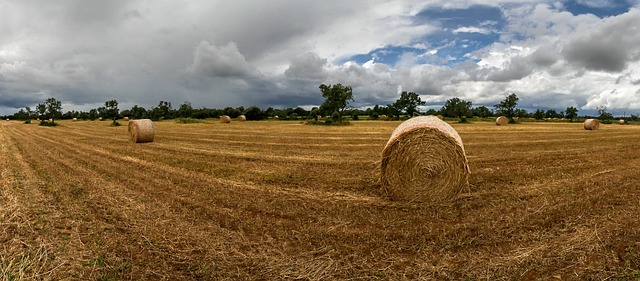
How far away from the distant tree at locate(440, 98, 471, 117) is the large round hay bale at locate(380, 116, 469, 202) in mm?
77215

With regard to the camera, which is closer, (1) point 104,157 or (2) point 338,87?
(1) point 104,157

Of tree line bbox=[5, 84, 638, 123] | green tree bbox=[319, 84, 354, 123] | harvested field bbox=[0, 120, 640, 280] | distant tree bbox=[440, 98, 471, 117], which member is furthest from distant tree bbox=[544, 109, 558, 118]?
harvested field bbox=[0, 120, 640, 280]

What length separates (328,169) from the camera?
10750mm

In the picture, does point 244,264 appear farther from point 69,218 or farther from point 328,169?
point 328,169

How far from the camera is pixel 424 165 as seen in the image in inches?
305

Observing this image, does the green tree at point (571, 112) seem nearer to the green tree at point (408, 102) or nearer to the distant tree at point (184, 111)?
the green tree at point (408, 102)

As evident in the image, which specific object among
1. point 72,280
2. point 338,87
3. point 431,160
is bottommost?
point 72,280

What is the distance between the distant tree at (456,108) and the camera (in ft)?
264

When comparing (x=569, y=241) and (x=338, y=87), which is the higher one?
(x=338, y=87)

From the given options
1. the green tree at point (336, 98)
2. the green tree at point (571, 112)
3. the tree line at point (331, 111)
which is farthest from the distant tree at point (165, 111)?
the green tree at point (571, 112)

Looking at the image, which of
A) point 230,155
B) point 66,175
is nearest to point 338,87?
point 230,155

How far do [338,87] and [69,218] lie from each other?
160 ft

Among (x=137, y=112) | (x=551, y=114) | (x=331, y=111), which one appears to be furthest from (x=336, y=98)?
(x=551, y=114)

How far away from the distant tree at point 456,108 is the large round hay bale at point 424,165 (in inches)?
3040
